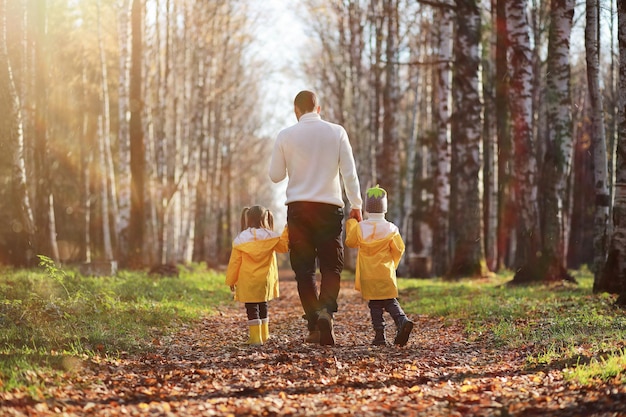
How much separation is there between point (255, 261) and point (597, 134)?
937 centimetres

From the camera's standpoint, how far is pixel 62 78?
27547 mm

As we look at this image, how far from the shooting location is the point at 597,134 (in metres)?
14.8

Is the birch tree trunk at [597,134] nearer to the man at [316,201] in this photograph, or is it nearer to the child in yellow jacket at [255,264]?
the man at [316,201]

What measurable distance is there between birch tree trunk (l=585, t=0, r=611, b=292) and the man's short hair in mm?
7667

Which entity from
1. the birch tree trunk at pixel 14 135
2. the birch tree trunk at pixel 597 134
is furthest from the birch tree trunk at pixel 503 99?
the birch tree trunk at pixel 14 135

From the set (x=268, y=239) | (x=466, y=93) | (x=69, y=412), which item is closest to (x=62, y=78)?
(x=466, y=93)

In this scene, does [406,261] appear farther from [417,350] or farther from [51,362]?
[51,362]

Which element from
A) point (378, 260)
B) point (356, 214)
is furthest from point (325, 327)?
point (356, 214)

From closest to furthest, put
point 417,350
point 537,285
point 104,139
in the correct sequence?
point 417,350
point 537,285
point 104,139

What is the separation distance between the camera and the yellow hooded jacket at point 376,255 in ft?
25.7

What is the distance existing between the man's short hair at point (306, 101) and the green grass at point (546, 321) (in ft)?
10.4

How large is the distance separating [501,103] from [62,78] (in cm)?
1636

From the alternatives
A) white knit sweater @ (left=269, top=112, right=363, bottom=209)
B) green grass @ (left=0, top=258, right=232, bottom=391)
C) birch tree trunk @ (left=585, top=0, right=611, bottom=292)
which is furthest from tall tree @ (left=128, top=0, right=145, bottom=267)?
white knit sweater @ (left=269, top=112, right=363, bottom=209)

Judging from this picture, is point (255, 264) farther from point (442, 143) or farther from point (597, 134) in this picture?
point (442, 143)
